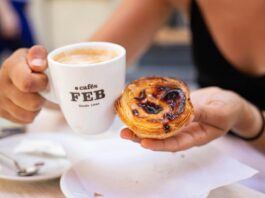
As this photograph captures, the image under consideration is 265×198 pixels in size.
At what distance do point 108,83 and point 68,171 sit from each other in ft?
0.51

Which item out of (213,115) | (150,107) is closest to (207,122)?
(213,115)

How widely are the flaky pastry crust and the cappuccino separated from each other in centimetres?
6

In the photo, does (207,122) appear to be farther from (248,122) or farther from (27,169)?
(27,169)

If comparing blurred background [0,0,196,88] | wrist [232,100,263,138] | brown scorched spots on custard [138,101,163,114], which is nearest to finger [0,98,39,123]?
brown scorched spots on custard [138,101,163,114]

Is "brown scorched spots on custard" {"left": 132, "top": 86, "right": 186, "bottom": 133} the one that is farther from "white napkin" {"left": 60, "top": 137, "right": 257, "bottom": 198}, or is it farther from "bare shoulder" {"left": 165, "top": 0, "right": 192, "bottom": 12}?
"bare shoulder" {"left": 165, "top": 0, "right": 192, "bottom": 12}

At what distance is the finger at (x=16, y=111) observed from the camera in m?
0.72

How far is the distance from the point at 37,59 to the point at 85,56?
71 millimetres

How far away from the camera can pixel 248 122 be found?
0.79m

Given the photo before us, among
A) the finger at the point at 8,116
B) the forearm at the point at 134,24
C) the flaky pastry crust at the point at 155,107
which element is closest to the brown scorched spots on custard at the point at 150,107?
the flaky pastry crust at the point at 155,107

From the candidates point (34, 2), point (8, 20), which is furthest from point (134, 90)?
point (34, 2)

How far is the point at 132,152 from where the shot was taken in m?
0.73

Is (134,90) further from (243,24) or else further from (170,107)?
(243,24)

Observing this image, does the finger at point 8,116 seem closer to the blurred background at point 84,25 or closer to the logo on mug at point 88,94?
the logo on mug at point 88,94

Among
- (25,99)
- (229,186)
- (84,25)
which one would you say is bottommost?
(84,25)
